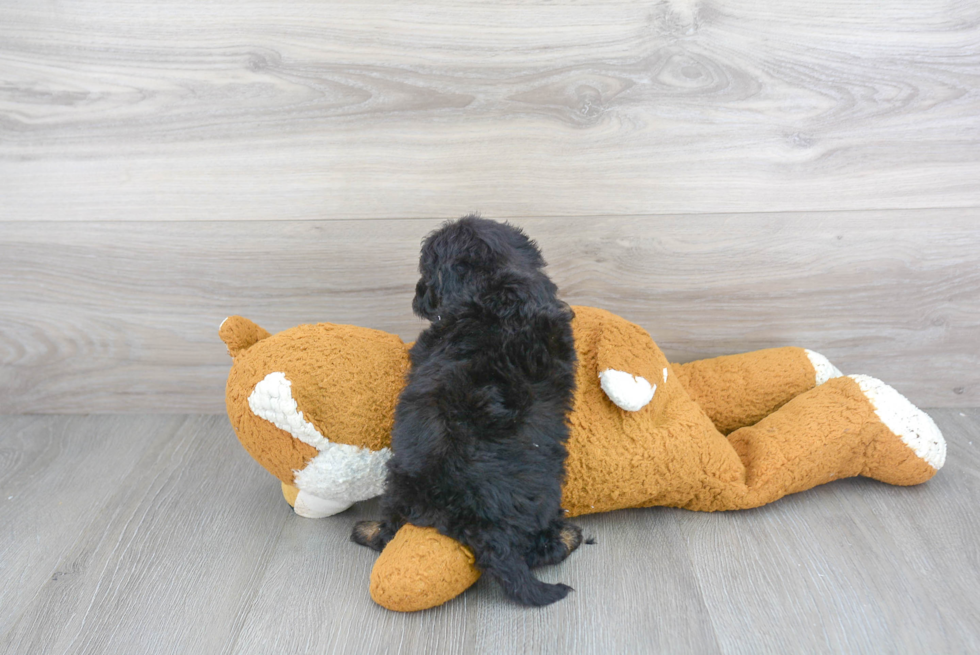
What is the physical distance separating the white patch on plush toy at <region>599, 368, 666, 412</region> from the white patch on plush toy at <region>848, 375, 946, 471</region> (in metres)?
0.33

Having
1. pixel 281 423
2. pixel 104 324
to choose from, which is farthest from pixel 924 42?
pixel 104 324

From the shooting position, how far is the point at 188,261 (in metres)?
1.04

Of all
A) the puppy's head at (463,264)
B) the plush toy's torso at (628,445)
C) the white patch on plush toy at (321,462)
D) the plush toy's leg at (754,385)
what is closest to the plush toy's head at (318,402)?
the white patch on plush toy at (321,462)

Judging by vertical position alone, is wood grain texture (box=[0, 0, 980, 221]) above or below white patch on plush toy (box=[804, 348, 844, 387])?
above

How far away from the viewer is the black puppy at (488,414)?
0.70 m

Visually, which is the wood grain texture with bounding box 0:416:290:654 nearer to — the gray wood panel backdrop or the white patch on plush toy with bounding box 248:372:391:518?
the white patch on plush toy with bounding box 248:372:391:518

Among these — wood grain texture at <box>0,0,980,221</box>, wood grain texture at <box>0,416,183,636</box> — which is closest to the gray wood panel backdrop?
wood grain texture at <box>0,0,980,221</box>

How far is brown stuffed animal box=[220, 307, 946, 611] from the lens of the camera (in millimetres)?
743

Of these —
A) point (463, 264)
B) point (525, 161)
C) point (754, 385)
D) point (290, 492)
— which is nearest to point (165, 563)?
point (290, 492)

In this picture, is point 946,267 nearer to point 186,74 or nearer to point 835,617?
point 835,617

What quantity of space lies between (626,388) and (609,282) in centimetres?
30

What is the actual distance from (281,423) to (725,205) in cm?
71

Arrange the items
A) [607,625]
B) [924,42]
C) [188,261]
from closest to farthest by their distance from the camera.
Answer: [607,625]
[924,42]
[188,261]

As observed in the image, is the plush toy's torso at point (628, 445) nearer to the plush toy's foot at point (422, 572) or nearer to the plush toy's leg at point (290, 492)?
the plush toy's foot at point (422, 572)
